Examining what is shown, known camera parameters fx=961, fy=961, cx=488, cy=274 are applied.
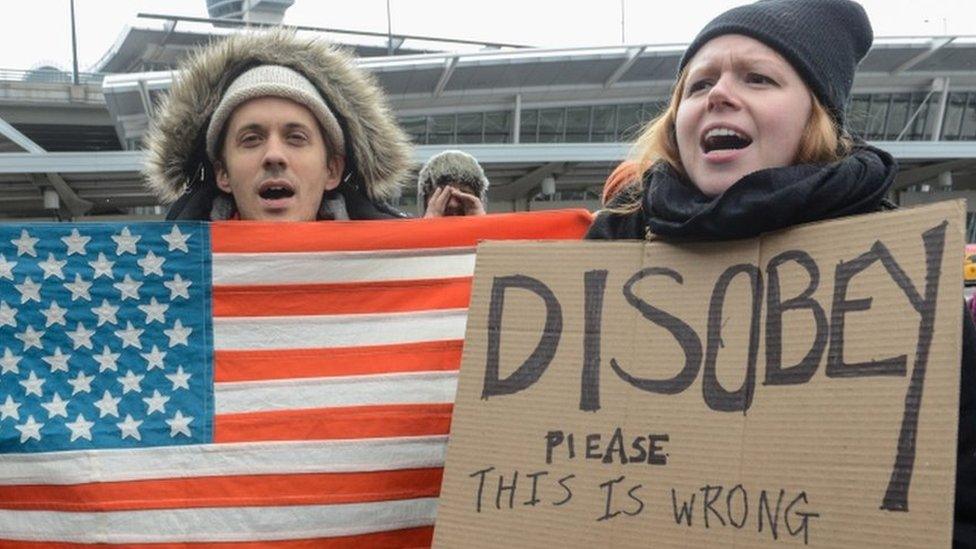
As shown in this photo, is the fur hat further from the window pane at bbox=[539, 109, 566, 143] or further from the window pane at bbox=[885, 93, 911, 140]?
the window pane at bbox=[885, 93, 911, 140]

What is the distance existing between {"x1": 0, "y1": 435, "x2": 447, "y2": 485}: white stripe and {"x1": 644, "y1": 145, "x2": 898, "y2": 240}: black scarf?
0.78m

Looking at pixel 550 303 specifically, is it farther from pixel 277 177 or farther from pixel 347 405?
pixel 277 177

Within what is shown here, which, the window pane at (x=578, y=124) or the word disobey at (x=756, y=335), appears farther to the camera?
the window pane at (x=578, y=124)

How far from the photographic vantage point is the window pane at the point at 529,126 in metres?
36.0

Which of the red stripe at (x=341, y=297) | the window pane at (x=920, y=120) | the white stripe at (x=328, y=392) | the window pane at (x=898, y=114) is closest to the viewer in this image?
the white stripe at (x=328, y=392)

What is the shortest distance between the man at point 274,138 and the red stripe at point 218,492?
0.66 metres

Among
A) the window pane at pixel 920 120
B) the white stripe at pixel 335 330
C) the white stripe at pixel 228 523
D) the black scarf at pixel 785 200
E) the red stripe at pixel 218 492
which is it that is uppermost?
the window pane at pixel 920 120

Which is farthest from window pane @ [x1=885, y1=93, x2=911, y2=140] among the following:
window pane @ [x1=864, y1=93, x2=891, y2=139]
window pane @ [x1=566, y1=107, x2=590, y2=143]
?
window pane @ [x1=566, y1=107, x2=590, y2=143]

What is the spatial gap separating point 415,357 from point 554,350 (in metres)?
0.56

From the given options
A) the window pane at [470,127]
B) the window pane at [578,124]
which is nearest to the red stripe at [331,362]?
the window pane at [470,127]

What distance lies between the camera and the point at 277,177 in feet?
7.66

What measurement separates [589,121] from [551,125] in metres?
1.51

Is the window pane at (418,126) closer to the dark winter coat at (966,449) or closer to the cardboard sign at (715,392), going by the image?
the cardboard sign at (715,392)

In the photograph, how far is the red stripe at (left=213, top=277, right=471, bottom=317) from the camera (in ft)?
7.26
